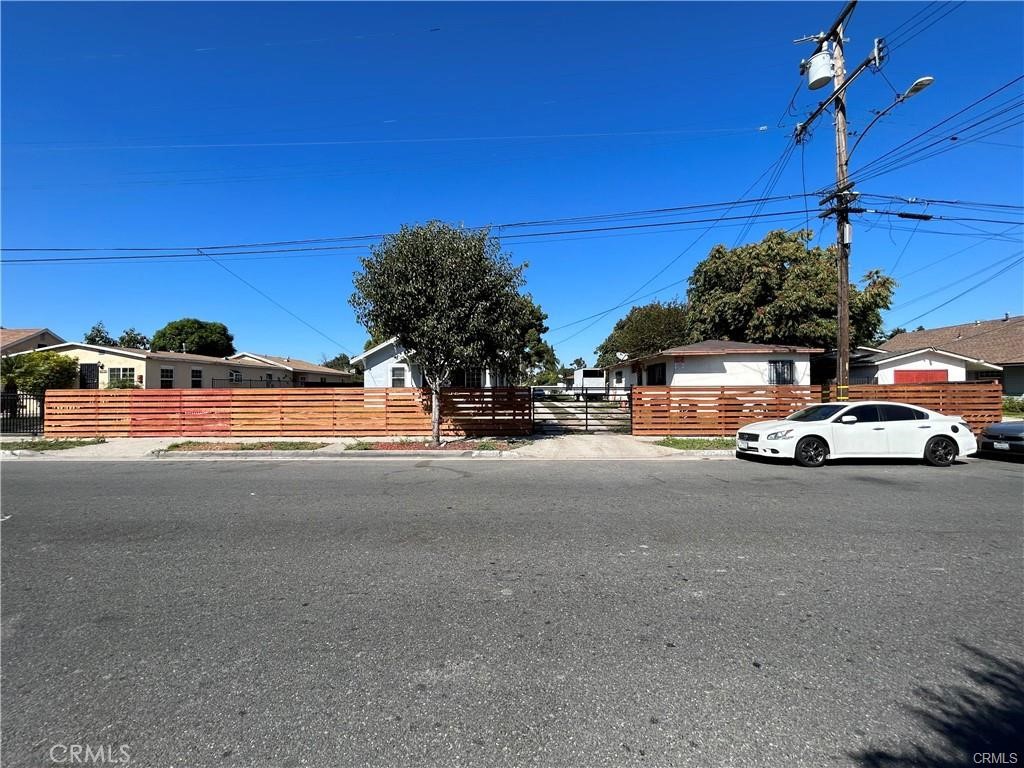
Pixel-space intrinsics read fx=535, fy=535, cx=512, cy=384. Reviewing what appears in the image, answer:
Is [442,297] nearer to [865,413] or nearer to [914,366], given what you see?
[865,413]

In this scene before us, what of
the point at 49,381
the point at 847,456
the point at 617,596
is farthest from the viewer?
the point at 49,381

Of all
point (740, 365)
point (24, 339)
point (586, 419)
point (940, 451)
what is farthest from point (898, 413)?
point (24, 339)

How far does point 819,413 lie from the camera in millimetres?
11594

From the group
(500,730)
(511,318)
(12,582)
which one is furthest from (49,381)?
(500,730)

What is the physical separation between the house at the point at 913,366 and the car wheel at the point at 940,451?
19.6 m

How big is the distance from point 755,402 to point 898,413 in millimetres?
4977

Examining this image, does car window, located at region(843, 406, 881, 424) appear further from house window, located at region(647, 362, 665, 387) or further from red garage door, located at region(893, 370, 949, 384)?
red garage door, located at region(893, 370, 949, 384)

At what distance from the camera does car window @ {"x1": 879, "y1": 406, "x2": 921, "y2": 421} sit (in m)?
11.2

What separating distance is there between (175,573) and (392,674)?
2.63 meters

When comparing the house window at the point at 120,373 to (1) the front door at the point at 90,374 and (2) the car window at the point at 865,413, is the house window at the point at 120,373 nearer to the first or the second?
(1) the front door at the point at 90,374

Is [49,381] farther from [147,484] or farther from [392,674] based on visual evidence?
[392,674]

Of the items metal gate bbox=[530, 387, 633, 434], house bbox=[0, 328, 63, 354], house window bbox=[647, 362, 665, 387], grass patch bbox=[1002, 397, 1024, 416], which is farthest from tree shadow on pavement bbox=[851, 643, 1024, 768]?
house bbox=[0, 328, 63, 354]

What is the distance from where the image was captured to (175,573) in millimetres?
4445

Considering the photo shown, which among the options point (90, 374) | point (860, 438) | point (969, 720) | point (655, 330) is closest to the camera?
point (969, 720)
